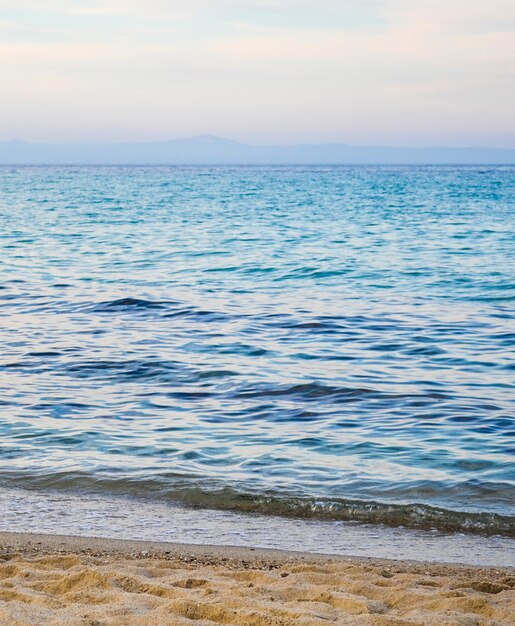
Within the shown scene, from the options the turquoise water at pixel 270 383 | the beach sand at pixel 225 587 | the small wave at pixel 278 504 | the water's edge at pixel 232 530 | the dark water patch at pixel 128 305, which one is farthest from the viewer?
the dark water patch at pixel 128 305

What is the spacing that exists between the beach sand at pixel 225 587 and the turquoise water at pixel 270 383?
1.20 m

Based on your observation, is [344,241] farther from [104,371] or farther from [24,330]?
[104,371]

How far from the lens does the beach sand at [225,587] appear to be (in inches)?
172

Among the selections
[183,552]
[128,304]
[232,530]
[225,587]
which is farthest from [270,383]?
[128,304]

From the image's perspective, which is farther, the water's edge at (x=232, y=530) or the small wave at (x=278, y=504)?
the small wave at (x=278, y=504)

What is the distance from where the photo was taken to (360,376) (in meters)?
10.6

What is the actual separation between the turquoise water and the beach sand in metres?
1.20

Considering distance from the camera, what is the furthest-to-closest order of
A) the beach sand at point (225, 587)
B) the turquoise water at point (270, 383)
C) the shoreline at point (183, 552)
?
the turquoise water at point (270, 383) < the shoreline at point (183, 552) < the beach sand at point (225, 587)

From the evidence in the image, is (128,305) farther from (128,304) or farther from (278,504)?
(278,504)

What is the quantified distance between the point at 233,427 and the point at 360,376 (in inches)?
94.8

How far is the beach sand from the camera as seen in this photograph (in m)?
4.38

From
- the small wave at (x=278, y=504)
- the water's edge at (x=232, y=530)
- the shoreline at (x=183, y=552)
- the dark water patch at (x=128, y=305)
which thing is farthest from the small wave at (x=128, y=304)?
the shoreline at (x=183, y=552)

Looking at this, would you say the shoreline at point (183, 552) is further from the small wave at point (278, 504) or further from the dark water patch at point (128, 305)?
the dark water patch at point (128, 305)

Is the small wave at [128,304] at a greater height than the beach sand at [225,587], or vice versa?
the beach sand at [225,587]
